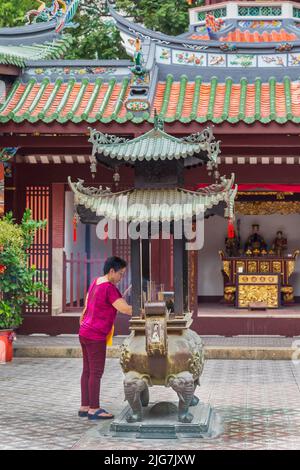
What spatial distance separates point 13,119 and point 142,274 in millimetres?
4899

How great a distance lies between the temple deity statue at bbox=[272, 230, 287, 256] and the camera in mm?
18766

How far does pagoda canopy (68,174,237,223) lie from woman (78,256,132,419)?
0.49 metres

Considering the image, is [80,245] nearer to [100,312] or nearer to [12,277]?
[12,277]

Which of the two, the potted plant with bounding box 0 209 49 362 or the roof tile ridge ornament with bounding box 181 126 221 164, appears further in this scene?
the potted plant with bounding box 0 209 49 362

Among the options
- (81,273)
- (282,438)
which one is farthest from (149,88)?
(282,438)

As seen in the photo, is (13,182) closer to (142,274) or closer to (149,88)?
(149,88)

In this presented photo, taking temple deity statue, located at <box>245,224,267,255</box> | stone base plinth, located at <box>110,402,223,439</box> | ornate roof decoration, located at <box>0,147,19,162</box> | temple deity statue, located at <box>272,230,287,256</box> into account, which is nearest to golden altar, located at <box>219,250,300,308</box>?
temple deity statue, located at <box>245,224,267,255</box>

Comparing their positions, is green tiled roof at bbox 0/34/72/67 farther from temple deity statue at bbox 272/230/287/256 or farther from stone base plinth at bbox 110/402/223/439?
stone base plinth at bbox 110/402/223/439

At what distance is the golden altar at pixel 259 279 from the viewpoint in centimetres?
1728

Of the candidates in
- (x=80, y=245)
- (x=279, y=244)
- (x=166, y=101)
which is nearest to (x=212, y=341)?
(x=166, y=101)

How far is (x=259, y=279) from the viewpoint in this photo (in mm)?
17391

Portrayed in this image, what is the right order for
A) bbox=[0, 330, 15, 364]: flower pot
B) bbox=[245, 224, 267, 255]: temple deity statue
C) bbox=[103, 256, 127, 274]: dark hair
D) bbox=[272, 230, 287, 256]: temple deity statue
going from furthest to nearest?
bbox=[272, 230, 287, 256]: temple deity statue, bbox=[245, 224, 267, 255]: temple deity statue, bbox=[0, 330, 15, 364]: flower pot, bbox=[103, 256, 127, 274]: dark hair

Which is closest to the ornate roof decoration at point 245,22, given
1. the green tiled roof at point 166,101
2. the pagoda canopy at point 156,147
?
the green tiled roof at point 166,101

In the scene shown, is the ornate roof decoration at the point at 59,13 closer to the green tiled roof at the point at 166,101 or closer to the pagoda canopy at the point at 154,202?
the green tiled roof at the point at 166,101
